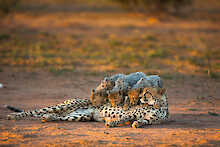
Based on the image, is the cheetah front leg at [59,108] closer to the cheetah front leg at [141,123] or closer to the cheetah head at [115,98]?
the cheetah head at [115,98]

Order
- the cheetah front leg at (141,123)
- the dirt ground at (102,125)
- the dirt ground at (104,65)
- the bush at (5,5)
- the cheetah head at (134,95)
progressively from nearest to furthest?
the dirt ground at (102,125) → the dirt ground at (104,65) → the cheetah front leg at (141,123) → the cheetah head at (134,95) → the bush at (5,5)

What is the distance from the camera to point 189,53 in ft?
47.2

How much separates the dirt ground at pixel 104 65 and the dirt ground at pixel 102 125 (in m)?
0.01

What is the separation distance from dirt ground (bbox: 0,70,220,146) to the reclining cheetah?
0.13 metres

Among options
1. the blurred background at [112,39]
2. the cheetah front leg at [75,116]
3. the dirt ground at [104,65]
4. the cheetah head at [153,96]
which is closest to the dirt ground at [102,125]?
the dirt ground at [104,65]

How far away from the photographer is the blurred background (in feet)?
39.4

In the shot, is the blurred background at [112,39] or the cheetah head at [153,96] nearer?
the cheetah head at [153,96]

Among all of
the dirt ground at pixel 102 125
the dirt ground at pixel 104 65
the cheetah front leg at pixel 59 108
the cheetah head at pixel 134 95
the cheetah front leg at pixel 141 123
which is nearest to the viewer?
the dirt ground at pixel 102 125

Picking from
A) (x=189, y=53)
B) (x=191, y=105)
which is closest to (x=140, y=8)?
(x=189, y=53)

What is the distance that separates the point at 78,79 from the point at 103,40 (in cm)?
702

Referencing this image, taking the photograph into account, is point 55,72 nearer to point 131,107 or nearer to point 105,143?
point 131,107

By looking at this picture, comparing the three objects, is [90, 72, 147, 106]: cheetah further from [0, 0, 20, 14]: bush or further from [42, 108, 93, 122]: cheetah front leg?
[0, 0, 20, 14]: bush

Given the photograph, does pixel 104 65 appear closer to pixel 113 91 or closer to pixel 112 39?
pixel 112 39

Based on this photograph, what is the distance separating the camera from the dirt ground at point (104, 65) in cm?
498
